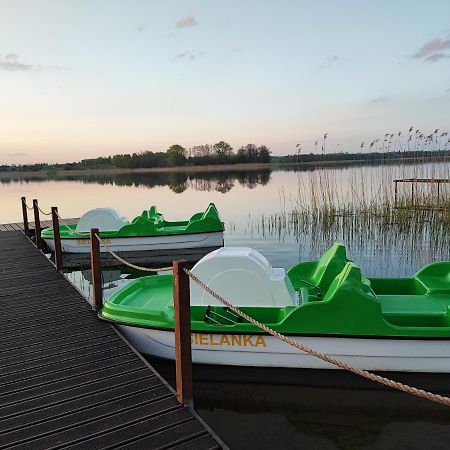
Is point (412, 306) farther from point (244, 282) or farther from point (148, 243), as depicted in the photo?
point (148, 243)

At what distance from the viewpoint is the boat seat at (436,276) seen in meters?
5.47

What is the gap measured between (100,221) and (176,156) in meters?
60.5

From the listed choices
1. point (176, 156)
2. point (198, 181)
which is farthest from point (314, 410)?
point (176, 156)

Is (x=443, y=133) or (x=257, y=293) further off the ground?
(x=443, y=133)

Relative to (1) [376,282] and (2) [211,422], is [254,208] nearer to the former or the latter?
(1) [376,282]

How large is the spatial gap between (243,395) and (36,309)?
3161 mm

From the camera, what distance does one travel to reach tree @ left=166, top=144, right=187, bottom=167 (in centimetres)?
6950

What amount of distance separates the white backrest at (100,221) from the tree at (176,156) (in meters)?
58.4

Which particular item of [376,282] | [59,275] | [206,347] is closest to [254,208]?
[59,275]

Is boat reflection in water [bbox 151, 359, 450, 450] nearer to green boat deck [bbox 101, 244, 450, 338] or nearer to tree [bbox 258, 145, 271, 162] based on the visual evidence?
green boat deck [bbox 101, 244, 450, 338]

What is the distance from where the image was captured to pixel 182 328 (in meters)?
3.34

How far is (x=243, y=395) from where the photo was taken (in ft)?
14.5

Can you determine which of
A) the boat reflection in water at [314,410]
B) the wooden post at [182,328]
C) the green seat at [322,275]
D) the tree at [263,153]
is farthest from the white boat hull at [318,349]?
the tree at [263,153]

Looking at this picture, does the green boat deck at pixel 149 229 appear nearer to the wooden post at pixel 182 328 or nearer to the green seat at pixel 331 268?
the green seat at pixel 331 268
